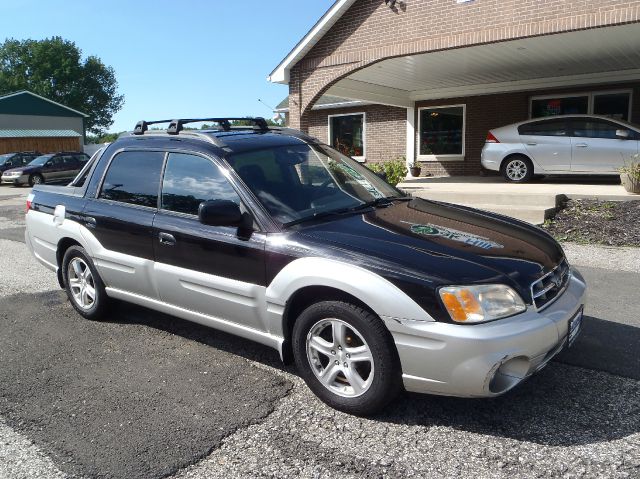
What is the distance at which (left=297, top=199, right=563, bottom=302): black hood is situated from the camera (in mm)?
3023

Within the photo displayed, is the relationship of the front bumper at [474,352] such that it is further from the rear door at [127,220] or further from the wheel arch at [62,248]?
the wheel arch at [62,248]

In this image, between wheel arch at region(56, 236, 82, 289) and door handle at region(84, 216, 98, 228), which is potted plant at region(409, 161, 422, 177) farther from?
door handle at region(84, 216, 98, 228)

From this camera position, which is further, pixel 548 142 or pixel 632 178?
pixel 548 142

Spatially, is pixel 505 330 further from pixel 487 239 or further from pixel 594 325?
pixel 594 325

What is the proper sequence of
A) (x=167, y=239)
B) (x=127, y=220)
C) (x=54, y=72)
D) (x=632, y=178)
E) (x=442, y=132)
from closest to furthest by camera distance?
1. (x=167, y=239)
2. (x=127, y=220)
3. (x=632, y=178)
4. (x=442, y=132)
5. (x=54, y=72)

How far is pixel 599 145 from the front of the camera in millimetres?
11711

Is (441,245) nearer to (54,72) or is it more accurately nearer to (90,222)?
(90,222)

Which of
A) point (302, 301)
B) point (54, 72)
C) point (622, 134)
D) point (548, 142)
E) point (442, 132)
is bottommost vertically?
point (302, 301)

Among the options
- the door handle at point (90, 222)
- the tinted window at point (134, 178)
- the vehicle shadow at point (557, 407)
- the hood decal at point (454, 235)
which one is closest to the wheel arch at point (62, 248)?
the door handle at point (90, 222)

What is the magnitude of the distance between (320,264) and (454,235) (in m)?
0.91

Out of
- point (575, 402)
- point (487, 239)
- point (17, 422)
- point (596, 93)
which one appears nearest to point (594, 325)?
point (575, 402)

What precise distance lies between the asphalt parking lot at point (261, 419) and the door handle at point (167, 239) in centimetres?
90

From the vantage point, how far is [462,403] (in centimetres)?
340

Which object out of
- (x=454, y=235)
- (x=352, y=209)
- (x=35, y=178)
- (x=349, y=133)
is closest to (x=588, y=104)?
(x=349, y=133)
